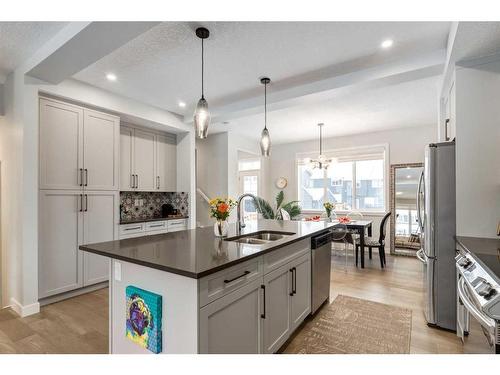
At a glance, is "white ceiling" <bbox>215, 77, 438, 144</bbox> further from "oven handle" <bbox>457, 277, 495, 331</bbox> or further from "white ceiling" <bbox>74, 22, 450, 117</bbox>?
"oven handle" <bbox>457, 277, 495, 331</bbox>

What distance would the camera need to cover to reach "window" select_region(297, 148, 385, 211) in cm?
606

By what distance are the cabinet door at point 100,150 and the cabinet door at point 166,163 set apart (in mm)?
985

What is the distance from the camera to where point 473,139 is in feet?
7.92

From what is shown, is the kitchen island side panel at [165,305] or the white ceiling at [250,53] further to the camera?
the white ceiling at [250,53]

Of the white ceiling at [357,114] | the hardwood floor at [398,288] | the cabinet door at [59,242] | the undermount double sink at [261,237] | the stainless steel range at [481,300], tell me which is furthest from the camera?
the white ceiling at [357,114]

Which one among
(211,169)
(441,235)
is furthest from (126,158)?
(441,235)

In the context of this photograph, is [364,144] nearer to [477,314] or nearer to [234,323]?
[477,314]

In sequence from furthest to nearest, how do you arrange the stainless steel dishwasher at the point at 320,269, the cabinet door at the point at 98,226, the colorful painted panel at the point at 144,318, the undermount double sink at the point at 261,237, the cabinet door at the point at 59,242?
the cabinet door at the point at 98,226 < the cabinet door at the point at 59,242 < the stainless steel dishwasher at the point at 320,269 < the undermount double sink at the point at 261,237 < the colorful painted panel at the point at 144,318

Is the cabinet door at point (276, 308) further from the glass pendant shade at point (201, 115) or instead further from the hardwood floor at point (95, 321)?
the glass pendant shade at point (201, 115)

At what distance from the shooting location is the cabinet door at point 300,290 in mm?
2283

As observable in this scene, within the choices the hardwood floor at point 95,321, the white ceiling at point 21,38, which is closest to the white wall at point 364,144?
the hardwood floor at point 95,321

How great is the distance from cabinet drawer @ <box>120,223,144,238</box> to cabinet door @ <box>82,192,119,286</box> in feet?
0.37

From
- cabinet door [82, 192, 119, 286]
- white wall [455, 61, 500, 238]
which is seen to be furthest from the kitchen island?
cabinet door [82, 192, 119, 286]
